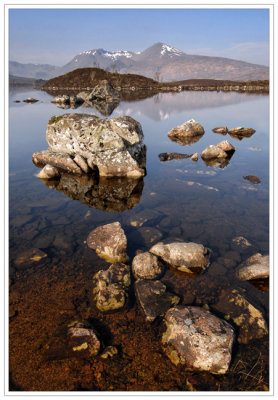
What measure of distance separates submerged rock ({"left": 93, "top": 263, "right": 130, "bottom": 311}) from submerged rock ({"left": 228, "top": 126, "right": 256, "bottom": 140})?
26621 millimetres

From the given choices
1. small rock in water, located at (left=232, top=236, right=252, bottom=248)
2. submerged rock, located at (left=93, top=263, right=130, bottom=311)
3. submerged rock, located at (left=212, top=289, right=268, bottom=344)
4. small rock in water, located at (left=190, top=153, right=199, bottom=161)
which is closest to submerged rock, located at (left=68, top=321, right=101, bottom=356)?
submerged rock, located at (left=93, top=263, right=130, bottom=311)

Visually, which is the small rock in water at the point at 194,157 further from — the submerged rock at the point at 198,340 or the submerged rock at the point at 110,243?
the submerged rock at the point at 198,340

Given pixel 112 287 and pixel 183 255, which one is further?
pixel 183 255

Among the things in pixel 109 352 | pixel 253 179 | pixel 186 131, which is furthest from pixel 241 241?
pixel 186 131

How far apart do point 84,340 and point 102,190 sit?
9477 mm

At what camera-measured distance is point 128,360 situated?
5.29 metres

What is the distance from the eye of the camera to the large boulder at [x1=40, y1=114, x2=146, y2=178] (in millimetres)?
16062

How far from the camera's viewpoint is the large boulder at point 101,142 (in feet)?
52.7

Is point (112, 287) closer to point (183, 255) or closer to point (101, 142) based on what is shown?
point (183, 255)

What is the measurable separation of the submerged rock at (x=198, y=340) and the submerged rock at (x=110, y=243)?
9.56 ft

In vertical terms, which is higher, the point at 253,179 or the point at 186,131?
the point at 186,131

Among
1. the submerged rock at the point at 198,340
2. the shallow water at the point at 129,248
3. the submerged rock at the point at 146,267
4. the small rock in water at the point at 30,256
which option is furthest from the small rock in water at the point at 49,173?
the submerged rock at the point at 198,340

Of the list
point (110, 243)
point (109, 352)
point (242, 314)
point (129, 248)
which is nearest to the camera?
point (109, 352)

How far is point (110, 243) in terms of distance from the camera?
28.4 ft
